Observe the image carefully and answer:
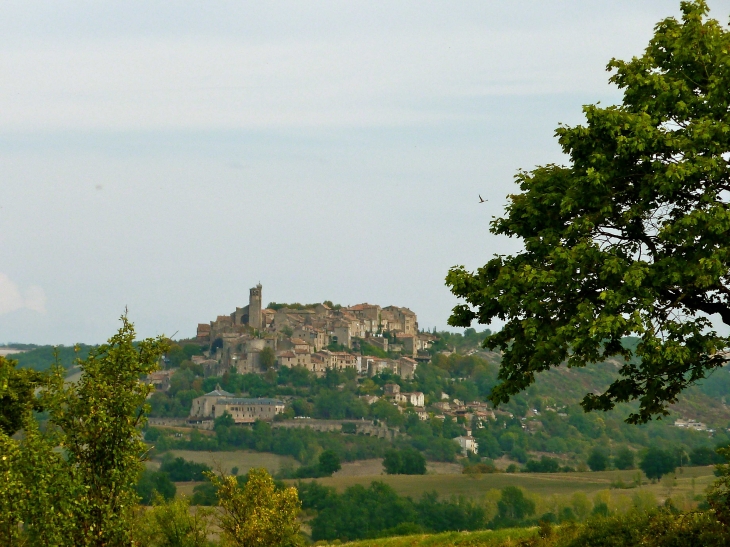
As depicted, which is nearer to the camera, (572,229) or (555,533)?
(572,229)

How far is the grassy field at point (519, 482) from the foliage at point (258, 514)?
75447 mm

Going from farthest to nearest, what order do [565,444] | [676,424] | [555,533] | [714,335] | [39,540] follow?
[676,424] → [565,444] → [555,533] → [714,335] → [39,540]

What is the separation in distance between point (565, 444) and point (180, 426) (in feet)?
223

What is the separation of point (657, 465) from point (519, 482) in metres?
16.2

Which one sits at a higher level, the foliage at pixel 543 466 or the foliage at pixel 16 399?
the foliage at pixel 16 399

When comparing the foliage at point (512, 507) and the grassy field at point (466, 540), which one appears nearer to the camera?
the grassy field at point (466, 540)

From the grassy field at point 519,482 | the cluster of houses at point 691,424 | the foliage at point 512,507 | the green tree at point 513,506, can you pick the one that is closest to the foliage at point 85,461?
the foliage at point 512,507

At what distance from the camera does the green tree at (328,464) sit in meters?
139

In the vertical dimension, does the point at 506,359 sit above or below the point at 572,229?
below

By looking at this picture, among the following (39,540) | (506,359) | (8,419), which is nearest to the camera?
(39,540)

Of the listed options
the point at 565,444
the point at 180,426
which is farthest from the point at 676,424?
the point at 180,426

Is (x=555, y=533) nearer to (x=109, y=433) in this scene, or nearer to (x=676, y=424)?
(x=109, y=433)

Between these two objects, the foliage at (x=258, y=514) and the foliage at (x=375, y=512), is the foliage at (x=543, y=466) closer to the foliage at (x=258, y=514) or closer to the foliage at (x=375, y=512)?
the foliage at (x=375, y=512)

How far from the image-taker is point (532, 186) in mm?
16516
